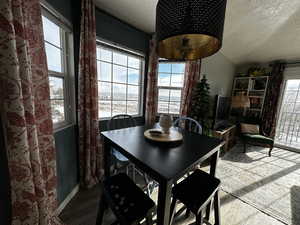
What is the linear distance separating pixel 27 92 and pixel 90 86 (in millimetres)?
902

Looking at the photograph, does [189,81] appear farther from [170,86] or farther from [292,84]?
[292,84]

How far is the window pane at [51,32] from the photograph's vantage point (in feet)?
3.86

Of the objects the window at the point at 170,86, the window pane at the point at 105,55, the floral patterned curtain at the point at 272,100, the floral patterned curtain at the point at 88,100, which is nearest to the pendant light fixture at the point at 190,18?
the floral patterned curtain at the point at 88,100

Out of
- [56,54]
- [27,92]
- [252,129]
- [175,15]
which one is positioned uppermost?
[175,15]

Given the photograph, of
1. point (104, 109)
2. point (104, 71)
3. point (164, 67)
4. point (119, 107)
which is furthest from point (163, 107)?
point (104, 71)

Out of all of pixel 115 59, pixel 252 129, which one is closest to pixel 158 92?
pixel 115 59

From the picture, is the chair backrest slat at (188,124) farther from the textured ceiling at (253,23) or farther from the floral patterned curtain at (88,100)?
the textured ceiling at (253,23)

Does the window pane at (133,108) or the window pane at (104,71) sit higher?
the window pane at (104,71)

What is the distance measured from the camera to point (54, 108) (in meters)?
1.38

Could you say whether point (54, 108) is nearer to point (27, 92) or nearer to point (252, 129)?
point (27, 92)

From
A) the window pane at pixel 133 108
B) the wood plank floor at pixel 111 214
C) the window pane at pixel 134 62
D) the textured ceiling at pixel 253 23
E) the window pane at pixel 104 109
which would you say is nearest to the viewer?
the wood plank floor at pixel 111 214

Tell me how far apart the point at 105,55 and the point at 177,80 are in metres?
1.55

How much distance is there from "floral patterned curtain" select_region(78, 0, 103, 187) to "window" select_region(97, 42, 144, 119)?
0.42m

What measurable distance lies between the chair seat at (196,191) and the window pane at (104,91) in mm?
1752
